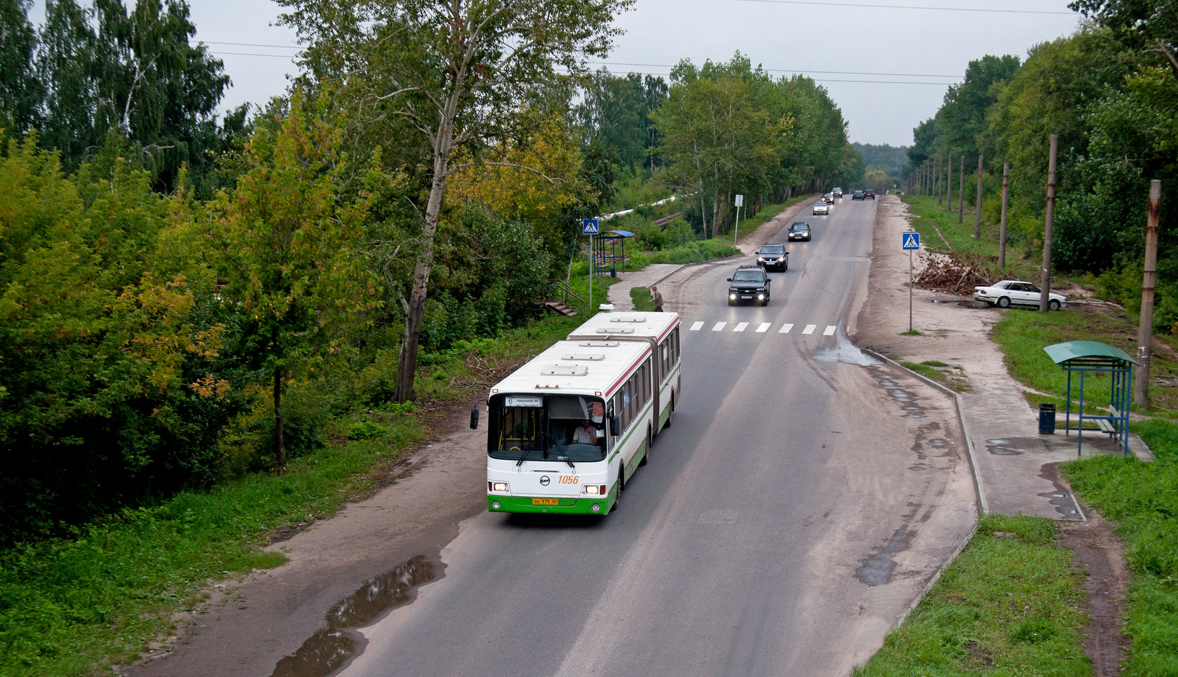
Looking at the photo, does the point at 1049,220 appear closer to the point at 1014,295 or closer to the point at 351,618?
the point at 1014,295

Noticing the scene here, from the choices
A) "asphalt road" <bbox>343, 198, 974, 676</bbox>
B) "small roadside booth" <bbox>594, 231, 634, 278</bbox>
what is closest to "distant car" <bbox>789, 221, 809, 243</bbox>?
"small roadside booth" <bbox>594, 231, 634, 278</bbox>

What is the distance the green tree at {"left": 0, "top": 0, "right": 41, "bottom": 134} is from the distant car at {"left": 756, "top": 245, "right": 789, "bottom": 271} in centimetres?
3873

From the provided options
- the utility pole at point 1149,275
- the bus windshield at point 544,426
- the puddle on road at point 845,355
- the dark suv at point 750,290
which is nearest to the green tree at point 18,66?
the dark suv at point 750,290

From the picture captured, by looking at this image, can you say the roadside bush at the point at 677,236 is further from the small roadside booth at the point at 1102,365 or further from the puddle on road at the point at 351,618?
the puddle on road at the point at 351,618

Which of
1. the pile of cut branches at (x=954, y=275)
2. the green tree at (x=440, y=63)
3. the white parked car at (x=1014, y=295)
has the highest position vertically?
the green tree at (x=440, y=63)

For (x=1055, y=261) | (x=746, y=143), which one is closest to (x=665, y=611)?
(x=1055, y=261)

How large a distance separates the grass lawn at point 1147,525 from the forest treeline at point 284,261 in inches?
512

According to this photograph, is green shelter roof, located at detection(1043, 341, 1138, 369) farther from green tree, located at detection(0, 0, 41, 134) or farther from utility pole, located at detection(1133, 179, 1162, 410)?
green tree, located at detection(0, 0, 41, 134)

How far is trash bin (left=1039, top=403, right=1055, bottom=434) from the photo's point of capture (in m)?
19.5

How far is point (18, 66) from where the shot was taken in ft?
148

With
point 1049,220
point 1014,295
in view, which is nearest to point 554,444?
point 1049,220

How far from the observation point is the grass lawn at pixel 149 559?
9.96 meters

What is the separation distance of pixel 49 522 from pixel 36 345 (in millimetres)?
2814

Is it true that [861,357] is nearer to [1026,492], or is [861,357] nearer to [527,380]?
[1026,492]
